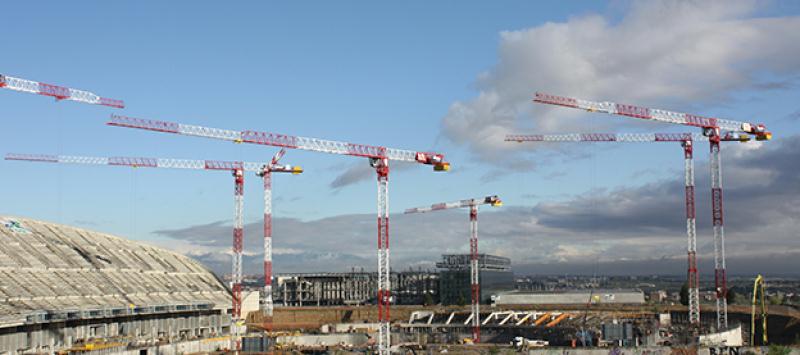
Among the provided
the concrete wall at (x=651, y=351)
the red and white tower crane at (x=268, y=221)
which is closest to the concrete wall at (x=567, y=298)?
the red and white tower crane at (x=268, y=221)

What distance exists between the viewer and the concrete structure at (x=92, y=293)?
3848 inches

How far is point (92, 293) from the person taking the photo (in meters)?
113

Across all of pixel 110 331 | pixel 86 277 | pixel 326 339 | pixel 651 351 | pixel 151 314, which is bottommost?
pixel 326 339

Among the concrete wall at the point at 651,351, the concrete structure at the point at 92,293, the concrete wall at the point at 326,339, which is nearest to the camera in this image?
the concrete wall at the point at 651,351

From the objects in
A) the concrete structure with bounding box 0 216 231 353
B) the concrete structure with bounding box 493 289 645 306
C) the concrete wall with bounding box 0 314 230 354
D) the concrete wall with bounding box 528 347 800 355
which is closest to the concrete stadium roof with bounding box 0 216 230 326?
the concrete structure with bounding box 0 216 231 353

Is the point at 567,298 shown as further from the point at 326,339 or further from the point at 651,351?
the point at 651,351

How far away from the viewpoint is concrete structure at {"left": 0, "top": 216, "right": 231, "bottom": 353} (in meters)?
97.8

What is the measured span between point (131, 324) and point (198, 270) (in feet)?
132

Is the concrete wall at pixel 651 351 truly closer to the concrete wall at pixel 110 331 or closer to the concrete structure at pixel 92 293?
the concrete structure at pixel 92 293

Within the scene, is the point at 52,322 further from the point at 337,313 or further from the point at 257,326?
the point at 337,313

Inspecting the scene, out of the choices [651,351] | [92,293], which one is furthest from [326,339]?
[651,351]

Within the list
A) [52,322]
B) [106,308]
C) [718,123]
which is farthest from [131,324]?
[718,123]

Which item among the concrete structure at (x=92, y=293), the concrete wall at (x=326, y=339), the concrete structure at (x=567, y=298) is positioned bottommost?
the concrete wall at (x=326, y=339)

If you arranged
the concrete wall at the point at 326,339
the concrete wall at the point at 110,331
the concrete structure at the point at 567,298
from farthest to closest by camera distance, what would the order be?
the concrete structure at the point at 567,298 < the concrete wall at the point at 326,339 < the concrete wall at the point at 110,331
